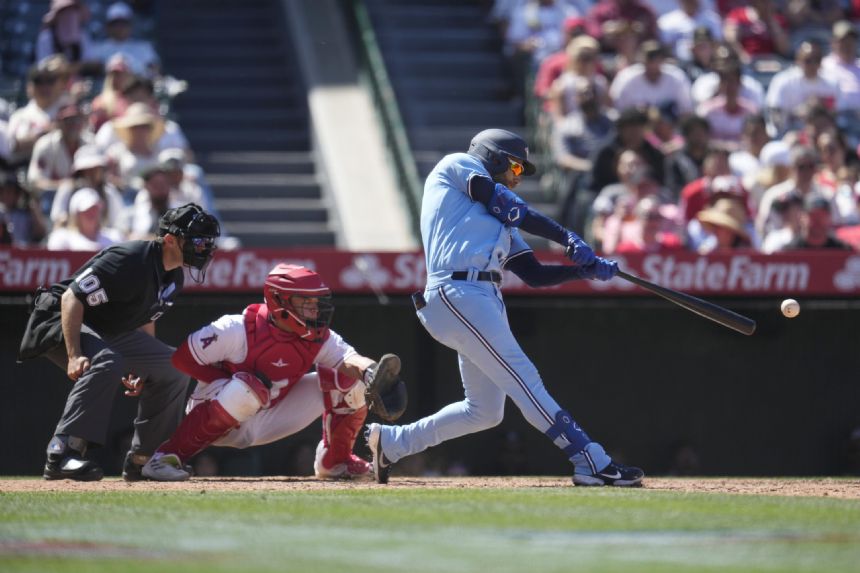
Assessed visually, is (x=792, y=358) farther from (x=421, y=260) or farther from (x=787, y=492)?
(x=787, y=492)

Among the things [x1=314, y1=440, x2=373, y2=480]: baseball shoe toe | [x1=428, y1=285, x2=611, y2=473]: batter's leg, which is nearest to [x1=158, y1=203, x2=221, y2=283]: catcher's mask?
[x1=314, y1=440, x2=373, y2=480]: baseball shoe toe

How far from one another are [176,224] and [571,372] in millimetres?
4067

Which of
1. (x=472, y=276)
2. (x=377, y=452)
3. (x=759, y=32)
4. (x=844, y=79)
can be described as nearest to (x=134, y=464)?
(x=377, y=452)

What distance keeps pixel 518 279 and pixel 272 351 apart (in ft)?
10.1

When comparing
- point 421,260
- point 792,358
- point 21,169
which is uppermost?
point 21,169

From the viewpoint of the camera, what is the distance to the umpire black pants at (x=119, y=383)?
27.5 feet

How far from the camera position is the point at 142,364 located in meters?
8.83

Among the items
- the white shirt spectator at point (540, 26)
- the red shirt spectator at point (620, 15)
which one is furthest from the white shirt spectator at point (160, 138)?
the red shirt spectator at point (620, 15)

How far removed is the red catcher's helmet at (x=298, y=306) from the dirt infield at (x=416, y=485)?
0.86 m

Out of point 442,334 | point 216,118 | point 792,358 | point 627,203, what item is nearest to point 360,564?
point 442,334

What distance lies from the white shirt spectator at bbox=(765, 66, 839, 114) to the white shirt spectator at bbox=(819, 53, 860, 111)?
10.9 inches

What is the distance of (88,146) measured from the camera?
503 inches

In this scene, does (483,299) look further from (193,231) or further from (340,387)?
(193,231)

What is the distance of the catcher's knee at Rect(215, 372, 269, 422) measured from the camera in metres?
8.44
